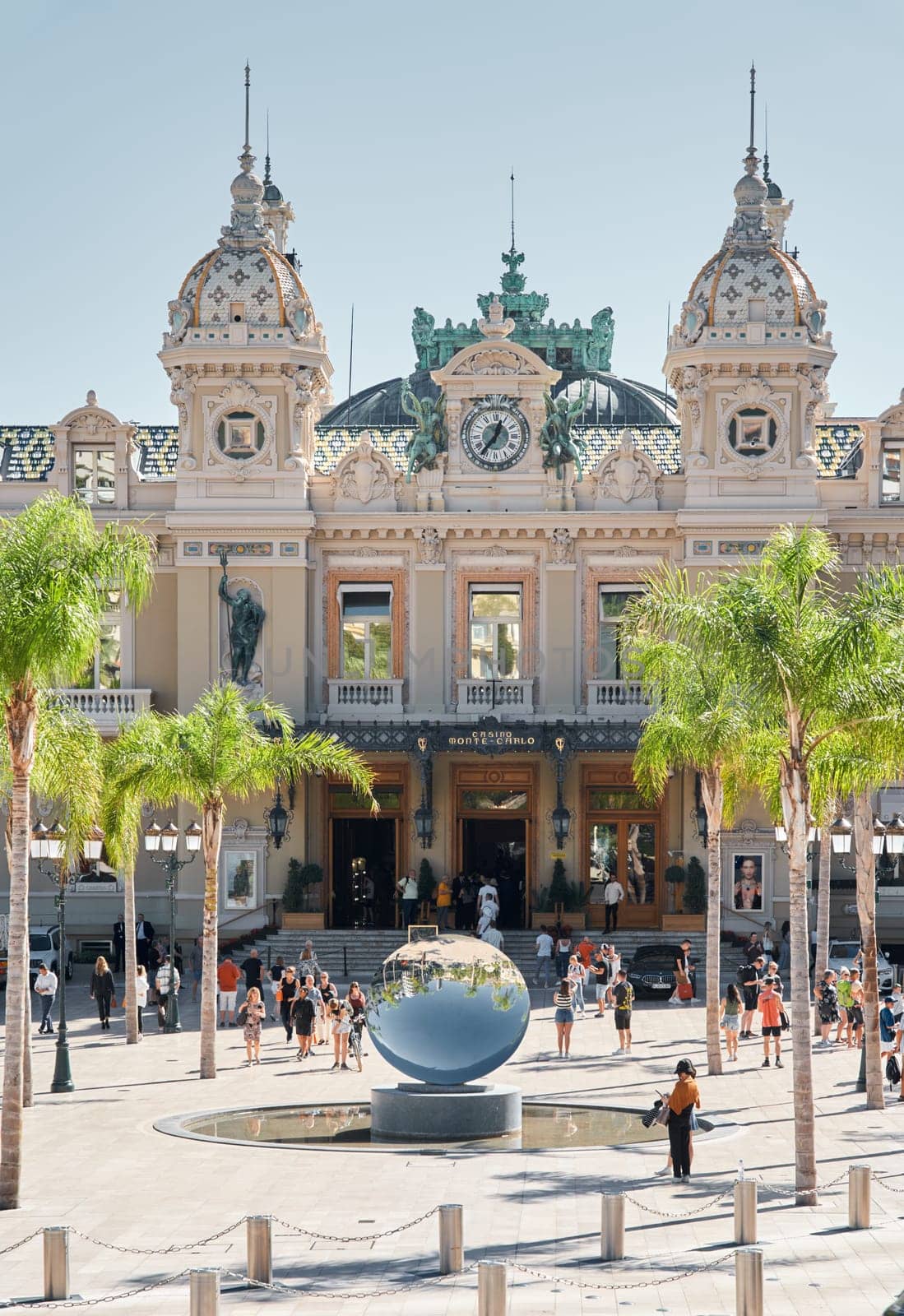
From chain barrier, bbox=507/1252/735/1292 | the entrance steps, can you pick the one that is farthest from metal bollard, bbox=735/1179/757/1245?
the entrance steps

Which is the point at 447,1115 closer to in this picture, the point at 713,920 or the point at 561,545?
the point at 713,920

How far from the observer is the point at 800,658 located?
81.5ft

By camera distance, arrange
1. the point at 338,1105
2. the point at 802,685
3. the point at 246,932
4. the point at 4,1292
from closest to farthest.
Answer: the point at 4,1292 → the point at 802,685 → the point at 338,1105 → the point at 246,932

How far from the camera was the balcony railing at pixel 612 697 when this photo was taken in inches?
2063

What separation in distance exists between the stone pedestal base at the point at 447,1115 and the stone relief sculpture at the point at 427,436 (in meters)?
26.4

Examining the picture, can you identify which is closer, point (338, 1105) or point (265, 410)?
point (338, 1105)

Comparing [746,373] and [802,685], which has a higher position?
[746,373]

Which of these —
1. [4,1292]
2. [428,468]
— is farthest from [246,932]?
[4,1292]

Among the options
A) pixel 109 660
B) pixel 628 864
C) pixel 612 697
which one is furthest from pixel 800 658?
pixel 109 660

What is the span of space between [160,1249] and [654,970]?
26.5 metres

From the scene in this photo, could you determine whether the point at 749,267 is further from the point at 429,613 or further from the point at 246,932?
the point at 246,932

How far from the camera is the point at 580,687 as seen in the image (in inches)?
2084

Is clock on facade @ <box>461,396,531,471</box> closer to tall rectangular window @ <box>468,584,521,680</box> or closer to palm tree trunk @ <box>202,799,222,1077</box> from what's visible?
tall rectangular window @ <box>468,584,521,680</box>

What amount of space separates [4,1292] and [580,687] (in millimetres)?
34888
